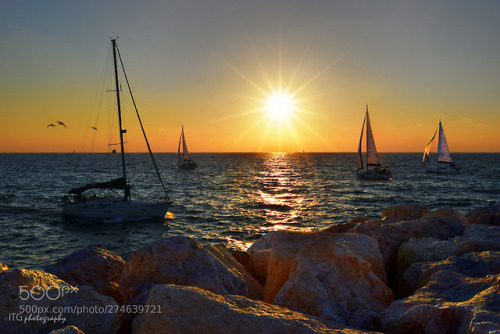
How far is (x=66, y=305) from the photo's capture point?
3.90 m

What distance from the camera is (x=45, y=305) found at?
373 cm

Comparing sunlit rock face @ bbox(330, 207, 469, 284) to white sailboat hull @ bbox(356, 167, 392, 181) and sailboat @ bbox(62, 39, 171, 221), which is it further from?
white sailboat hull @ bbox(356, 167, 392, 181)

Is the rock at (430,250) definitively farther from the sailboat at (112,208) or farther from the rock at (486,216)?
the sailboat at (112,208)

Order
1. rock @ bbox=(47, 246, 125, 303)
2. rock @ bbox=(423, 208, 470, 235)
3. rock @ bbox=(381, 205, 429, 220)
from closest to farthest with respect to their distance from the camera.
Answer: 1. rock @ bbox=(47, 246, 125, 303)
2. rock @ bbox=(423, 208, 470, 235)
3. rock @ bbox=(381, 205, 429, 220)

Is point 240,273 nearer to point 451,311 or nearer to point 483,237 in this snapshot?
point 451,311

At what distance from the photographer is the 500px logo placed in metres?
3.69

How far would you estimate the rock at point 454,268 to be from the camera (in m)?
5.47

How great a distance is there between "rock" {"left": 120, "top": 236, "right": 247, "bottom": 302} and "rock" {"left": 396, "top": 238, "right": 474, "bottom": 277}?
3990mm

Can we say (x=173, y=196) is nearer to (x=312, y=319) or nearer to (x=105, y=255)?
(x=105, y=255)

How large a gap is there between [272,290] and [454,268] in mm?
3173

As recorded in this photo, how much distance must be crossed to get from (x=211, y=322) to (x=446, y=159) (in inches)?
3644

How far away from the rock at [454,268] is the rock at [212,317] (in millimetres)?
3049

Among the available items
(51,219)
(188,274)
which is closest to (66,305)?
(188,274)

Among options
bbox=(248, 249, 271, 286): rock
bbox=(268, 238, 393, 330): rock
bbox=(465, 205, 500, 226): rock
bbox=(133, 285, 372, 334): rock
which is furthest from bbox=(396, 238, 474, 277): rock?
bbox=(465, 205, 500, 226): rock
